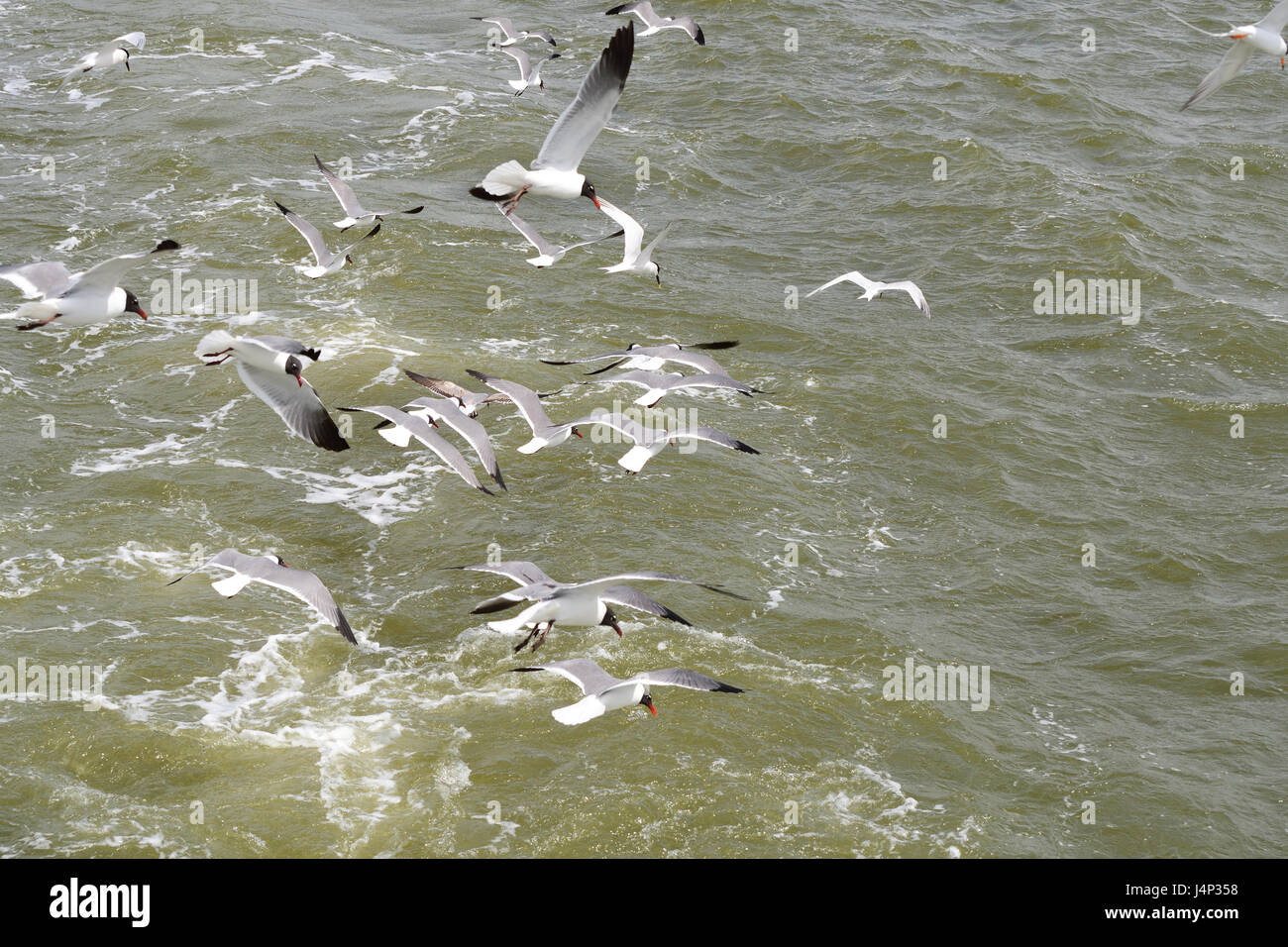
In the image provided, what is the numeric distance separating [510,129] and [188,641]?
1489cm

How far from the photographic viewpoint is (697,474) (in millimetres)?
16391

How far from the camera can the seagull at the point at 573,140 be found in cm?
1331

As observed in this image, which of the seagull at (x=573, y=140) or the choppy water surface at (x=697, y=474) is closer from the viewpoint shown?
the choppy water surface at (x=697, y=474)

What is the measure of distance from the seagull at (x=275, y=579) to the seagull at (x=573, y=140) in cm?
421

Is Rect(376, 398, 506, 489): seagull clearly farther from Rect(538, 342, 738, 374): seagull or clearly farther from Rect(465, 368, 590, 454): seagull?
Rect(538, 342, 738, 374): seagull

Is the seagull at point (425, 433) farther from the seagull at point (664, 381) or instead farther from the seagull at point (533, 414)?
the seagull at point (664, 381)

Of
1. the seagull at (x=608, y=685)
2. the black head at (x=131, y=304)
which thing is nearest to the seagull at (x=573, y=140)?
the black head at (x=131, y=304)

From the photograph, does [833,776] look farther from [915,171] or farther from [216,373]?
[915,171]

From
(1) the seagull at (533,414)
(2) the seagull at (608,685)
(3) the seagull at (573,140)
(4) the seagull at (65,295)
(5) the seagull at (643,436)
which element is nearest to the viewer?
(2) the seagull at (608,685)

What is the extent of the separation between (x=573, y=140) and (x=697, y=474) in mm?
4184

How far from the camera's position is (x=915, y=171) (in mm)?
25094

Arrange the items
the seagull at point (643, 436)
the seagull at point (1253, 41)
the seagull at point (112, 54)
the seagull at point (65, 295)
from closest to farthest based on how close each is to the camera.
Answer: the seagull at point (65, 295) → the seagull at point (643, 436) → the seagull at point (1253, 41) → the seagull at point (112, 54)

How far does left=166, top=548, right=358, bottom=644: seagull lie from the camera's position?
11.9 meters

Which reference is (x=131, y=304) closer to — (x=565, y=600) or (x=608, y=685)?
(x=565, y=600)
